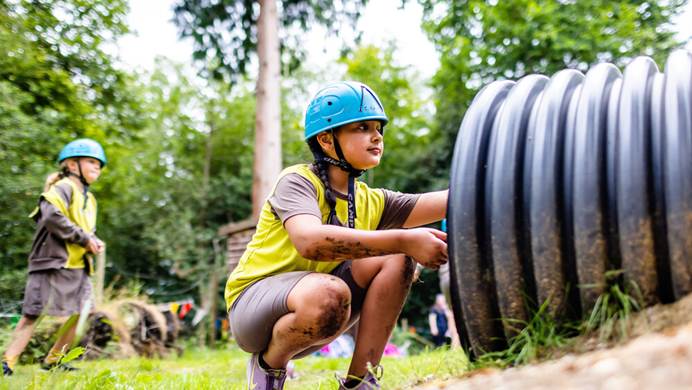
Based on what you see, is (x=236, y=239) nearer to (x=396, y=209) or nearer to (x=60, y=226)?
(x=60, y=226)

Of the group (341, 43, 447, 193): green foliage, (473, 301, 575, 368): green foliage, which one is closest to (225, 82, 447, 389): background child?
(473, 301, 575, 368): green foliage

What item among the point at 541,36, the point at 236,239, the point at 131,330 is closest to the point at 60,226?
the point at 131,330

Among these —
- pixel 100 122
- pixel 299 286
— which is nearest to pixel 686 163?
pixel 299 286

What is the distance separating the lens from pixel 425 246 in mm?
2434

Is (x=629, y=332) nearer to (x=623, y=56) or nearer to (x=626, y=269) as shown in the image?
(x=626, y=269)

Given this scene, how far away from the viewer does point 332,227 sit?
2.45m

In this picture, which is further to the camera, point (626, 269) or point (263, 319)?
point (263, 319)

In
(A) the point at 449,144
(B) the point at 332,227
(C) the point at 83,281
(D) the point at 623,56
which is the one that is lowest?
(C) the point at 83,281

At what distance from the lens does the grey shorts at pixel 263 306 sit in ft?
8.36

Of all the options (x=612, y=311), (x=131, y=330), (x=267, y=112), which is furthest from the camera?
(x=267, y=112)

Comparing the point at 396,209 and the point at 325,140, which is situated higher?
the point at 325,140

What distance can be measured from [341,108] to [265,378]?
1220 millimetres

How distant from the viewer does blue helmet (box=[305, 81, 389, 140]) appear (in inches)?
114

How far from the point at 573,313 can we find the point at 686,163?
59cm
